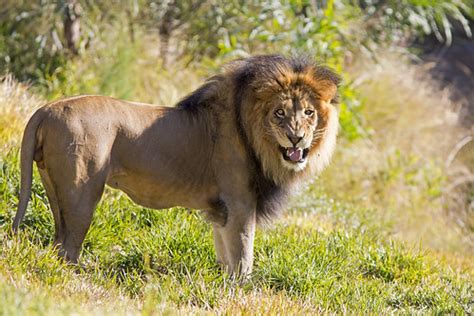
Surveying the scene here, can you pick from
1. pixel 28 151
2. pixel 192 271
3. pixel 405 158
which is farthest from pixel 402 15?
pixel 28 151

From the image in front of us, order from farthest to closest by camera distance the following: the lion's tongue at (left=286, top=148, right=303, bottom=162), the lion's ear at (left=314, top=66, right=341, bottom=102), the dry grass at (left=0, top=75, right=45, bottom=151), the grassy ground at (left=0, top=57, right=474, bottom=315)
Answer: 1. the dry grass at (left=0, top=75, right=45, bottom=151)
2. the lion's ear at (left=314, top=66, right=341, bottom=102)
3. the lion's tongue at (left=286, top=148, right=303, bottom=162)
4. the grassy ground at (left=0, top=57, right=474, bottom=315)

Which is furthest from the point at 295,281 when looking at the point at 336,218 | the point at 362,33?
the point at 362,33

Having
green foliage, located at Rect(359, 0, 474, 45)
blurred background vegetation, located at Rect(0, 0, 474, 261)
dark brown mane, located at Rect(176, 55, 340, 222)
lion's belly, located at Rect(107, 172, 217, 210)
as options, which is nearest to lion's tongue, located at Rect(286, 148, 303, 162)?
dark brown mane, located at Rect(176, 55, 340, 222)

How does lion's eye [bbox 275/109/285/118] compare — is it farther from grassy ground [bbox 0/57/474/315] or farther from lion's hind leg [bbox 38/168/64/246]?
lion's hind leg [bbox 38/168/64/246]

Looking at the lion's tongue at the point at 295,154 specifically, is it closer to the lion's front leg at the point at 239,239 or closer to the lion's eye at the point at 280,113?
the lion's eye at the point at 280,113

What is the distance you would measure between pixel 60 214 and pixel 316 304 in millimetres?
1624

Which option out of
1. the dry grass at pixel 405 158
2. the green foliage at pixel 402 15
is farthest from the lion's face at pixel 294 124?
the green foliage at pixel 402 15

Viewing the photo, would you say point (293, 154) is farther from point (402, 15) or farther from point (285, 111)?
point (402, 15)

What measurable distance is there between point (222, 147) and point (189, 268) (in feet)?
2.72

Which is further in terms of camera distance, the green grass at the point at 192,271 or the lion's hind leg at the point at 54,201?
the lion's hind leg at the point at 54,201

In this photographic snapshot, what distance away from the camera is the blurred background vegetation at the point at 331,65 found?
10117 mm

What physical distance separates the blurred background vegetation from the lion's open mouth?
3213 millimetres

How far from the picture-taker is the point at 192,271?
537 cm

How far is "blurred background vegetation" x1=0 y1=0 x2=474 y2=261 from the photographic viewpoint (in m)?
10.1
